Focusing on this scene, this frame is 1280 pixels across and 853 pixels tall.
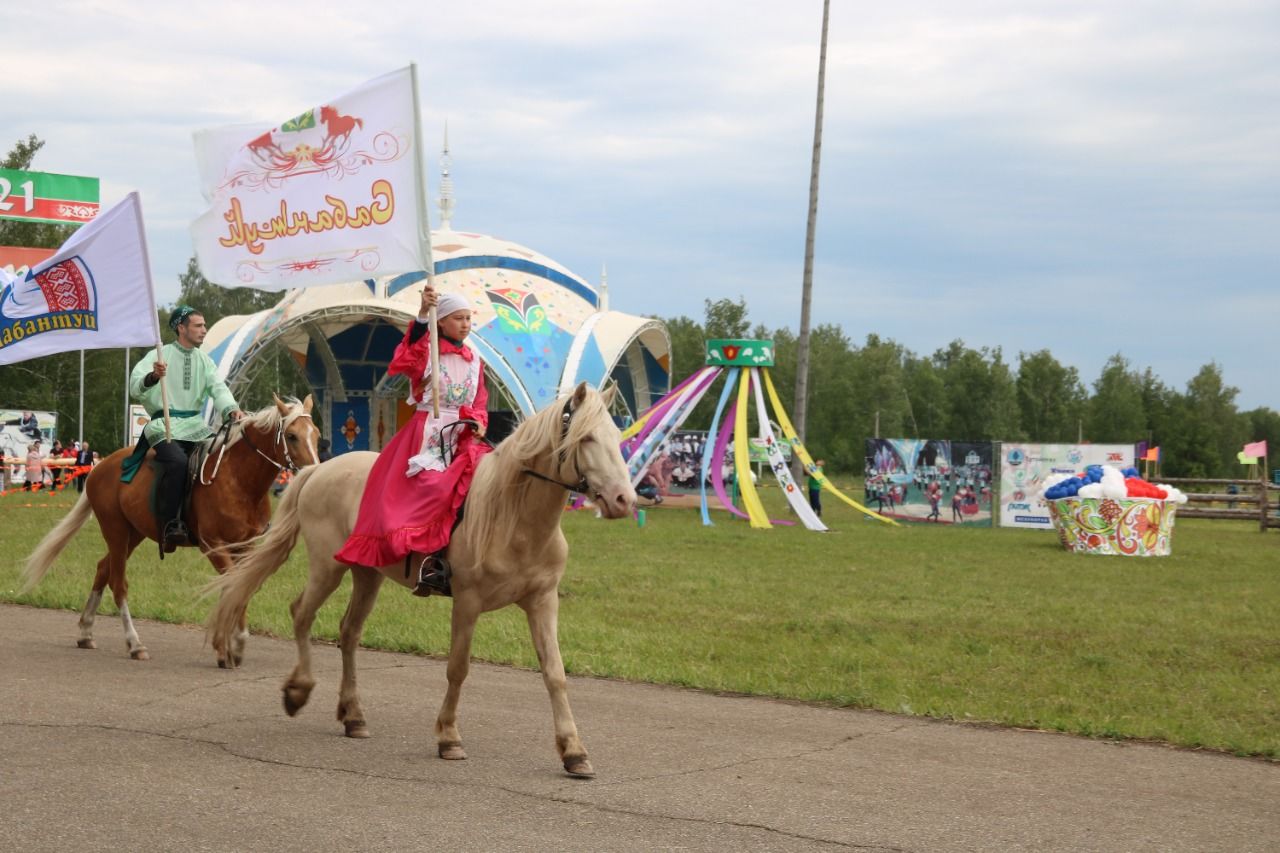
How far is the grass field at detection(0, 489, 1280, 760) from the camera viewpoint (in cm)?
837

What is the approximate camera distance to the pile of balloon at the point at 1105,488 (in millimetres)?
22062

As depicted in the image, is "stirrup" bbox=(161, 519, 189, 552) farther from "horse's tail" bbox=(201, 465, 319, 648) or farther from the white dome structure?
the white dome structure

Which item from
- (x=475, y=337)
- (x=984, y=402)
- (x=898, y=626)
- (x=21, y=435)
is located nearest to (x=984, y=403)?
(x=984, y=402)

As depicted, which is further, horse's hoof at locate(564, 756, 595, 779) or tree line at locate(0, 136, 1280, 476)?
tree line at locate(0, 136, 1280, 476)

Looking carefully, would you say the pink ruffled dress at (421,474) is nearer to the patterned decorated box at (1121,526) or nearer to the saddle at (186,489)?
the saddle at (186,489)

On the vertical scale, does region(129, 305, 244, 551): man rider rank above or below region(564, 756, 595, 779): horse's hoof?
above

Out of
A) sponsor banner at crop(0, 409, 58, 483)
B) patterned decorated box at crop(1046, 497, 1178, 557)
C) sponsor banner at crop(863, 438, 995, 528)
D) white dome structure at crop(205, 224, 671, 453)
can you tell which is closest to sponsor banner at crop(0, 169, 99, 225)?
white dome structure at crop(205, 224, 671, 453)

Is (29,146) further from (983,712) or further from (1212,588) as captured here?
(983,712)

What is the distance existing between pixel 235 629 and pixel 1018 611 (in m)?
8.07

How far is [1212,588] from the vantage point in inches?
643

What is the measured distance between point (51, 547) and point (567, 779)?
6022mm

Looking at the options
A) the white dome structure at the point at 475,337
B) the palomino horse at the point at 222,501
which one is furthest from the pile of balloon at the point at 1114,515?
the white dome structure at the point at 475,337

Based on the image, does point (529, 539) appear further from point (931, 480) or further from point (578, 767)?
point (931, 480)

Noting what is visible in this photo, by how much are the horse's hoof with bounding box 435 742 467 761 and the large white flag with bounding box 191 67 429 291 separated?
9.10 ft
